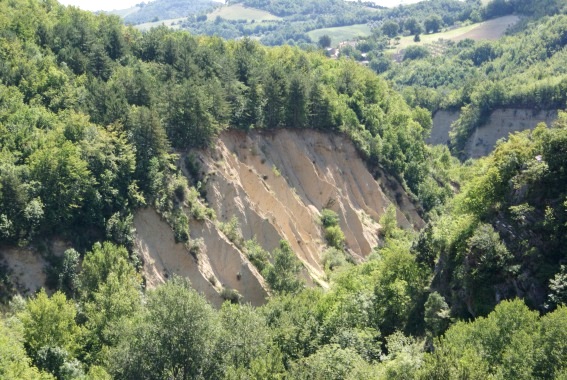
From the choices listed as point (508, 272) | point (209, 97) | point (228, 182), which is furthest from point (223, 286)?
point (508, 272)

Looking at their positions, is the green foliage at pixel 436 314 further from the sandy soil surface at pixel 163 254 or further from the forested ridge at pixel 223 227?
the sandy soil surface at pixel 163 254

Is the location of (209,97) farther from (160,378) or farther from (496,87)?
(496,87)

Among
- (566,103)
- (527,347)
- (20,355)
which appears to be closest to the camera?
(527,347)

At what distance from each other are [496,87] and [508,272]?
107694 mm

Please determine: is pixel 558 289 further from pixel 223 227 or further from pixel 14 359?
pixel 223 227

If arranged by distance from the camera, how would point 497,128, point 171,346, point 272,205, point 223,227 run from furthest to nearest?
point 497,128
point 272,205
point 223,227
point 171,346

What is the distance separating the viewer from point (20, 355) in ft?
135

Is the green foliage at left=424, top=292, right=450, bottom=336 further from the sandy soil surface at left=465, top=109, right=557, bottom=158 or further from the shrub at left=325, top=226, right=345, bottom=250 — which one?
the sandy soil surface at left=465, top=109, right=557, bottom=158

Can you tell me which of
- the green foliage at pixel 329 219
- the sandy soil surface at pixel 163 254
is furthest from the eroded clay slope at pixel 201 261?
the green foliage at pixel 329 219

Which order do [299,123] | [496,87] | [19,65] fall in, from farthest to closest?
[496,87], [299,123], [19,65]

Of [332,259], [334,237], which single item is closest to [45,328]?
[332,259]

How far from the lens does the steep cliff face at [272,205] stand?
65.1 metres

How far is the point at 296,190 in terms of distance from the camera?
83750 mm

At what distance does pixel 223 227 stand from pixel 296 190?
16620 mm
